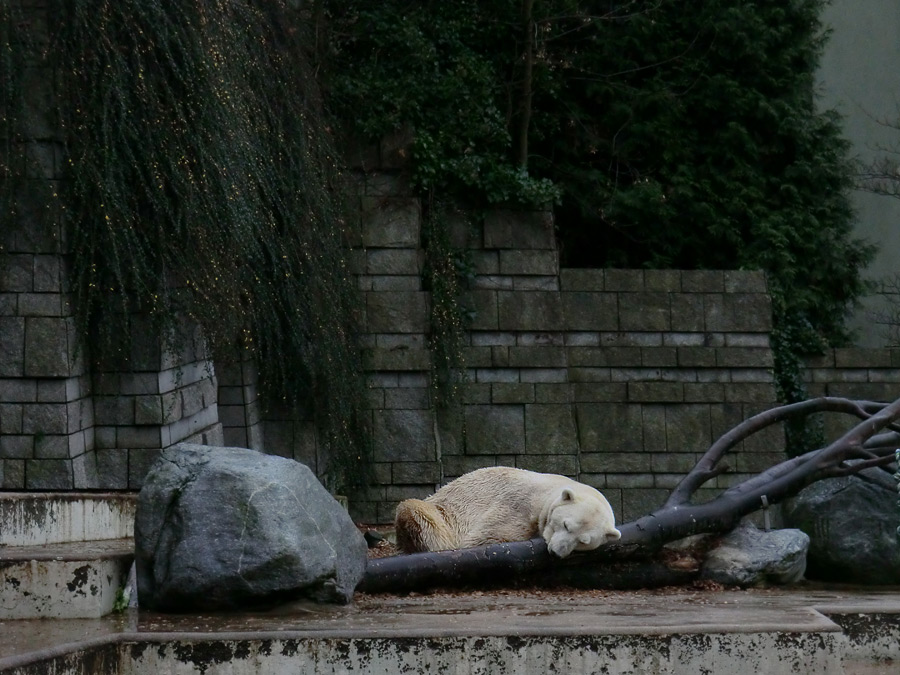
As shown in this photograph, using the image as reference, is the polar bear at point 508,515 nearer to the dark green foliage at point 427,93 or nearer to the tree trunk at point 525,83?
the dark green foliage at point 427,93

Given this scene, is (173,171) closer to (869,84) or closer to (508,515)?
(508,515)

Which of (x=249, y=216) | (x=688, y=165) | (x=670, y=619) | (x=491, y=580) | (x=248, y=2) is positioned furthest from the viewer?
(x=688, y=165)

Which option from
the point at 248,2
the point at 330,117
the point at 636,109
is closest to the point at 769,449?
the point at 636,109

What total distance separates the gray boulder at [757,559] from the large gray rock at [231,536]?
203 centimetres

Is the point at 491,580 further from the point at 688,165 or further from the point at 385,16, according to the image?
the point at 688,165

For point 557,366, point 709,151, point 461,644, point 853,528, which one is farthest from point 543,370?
point 461,644

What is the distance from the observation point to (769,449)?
8.85 m

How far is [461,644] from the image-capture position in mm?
3553

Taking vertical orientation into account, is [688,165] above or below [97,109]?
above

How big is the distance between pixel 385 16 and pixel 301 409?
123 inches

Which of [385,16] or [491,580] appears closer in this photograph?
[491,580]

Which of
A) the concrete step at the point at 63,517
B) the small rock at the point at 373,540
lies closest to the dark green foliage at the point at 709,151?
the small rock at the point at 373,540

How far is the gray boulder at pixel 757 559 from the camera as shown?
534 centimetres

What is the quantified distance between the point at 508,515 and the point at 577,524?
17.0 inches
